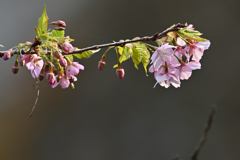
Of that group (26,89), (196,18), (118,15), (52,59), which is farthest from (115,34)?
(52,59)

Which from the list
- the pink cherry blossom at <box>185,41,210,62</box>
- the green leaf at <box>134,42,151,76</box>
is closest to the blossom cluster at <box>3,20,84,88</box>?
the green leaf at <box>134,42,151,76</box>

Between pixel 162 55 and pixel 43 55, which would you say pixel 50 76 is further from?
pixel 162 55

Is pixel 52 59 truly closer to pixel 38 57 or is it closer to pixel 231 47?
pixel 38 57

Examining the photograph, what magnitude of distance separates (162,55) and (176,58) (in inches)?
1.6

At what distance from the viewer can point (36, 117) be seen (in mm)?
2758

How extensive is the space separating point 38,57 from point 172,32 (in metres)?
0.26

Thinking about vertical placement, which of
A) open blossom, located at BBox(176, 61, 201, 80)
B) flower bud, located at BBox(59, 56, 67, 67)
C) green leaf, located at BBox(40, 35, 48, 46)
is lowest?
open blossom, located at BBox(176, 61, 201, 80)

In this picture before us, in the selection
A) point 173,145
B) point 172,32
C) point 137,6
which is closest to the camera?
point 172,32

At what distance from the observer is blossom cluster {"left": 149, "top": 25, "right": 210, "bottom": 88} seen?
1.90 feet

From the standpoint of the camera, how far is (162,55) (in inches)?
22.7

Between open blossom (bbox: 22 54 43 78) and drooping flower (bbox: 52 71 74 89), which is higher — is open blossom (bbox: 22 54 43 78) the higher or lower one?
the higher one

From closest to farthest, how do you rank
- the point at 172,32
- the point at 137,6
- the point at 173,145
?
the point at 172,32
the point at 173,145
the point at 137,6

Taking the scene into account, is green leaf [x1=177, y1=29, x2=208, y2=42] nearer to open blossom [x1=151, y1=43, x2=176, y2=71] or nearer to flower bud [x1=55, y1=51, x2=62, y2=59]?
open blossom [x1=151, y1=43, x2=176, y2=71]

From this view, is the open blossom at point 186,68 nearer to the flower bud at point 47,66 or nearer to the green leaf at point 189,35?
the green leaf at point 189,35
